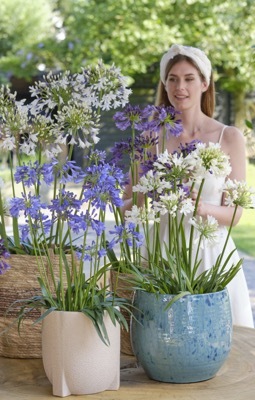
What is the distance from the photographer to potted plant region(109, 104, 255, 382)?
153 cm

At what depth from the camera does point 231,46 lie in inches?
561

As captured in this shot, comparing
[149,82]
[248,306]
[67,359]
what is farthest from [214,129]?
[149,82]

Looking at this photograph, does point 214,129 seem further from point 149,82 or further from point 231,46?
point 149,82

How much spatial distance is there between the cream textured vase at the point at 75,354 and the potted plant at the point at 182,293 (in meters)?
0.10

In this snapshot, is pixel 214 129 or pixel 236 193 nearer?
pixel 236 193

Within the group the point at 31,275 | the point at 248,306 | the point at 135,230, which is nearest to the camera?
the point at 135,230

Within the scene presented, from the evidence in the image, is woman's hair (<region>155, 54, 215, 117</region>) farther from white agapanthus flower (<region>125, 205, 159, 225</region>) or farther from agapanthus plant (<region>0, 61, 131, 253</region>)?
white agapanthus flower (<region>125, 205, 159, 225</region>)

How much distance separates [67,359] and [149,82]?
1435 cm

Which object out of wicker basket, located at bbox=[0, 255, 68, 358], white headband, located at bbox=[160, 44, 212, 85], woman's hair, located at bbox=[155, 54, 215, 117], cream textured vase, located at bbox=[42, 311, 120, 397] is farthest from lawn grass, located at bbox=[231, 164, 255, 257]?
cream textured vase, located at bbox=[42, 311, 120, 397]

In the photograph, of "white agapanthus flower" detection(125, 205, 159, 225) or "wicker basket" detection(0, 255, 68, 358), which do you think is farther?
"wicker basket" detection(0, 255, 68, 358)

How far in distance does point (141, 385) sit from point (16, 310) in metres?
0.35

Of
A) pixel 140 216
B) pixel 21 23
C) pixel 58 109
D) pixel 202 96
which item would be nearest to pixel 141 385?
pixel 140 216

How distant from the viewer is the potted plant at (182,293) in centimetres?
153

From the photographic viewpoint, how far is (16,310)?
1804 mm
